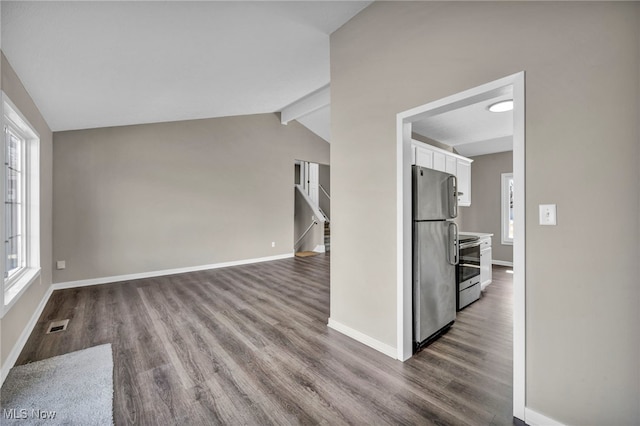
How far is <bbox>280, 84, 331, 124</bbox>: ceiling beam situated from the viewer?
5340 millimetres

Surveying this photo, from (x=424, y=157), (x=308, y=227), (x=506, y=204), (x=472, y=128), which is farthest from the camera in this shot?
(x=308, y=227)

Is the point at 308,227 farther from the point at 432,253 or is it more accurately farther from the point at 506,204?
the point at 432,253

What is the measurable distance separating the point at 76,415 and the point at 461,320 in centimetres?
342

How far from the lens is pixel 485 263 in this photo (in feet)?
14.2

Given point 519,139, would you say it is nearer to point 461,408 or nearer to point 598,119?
point 598,119

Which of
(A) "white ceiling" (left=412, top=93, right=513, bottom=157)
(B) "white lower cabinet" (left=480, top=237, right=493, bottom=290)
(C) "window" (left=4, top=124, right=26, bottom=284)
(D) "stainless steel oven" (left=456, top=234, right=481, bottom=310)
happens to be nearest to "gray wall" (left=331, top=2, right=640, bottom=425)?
(A) "white ceiling" (left=412, top=93, right=513, bottom=157)

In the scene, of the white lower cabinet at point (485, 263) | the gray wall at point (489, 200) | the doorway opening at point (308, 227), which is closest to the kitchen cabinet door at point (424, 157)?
the white lower cabinet at point (485, 263)

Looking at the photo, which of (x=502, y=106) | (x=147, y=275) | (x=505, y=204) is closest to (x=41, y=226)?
(x=147, y=275)

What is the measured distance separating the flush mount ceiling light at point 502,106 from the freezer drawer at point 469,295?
7.64ft

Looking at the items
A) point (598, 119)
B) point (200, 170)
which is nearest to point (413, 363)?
point (598, 119)

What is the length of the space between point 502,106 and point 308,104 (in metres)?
3.55

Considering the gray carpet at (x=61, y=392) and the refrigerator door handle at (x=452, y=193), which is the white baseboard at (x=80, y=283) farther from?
the refrigerator door handle at (x=452, y=193)

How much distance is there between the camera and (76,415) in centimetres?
169

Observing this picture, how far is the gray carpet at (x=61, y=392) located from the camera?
5.50 feet
